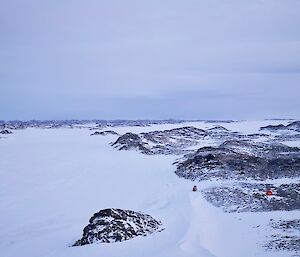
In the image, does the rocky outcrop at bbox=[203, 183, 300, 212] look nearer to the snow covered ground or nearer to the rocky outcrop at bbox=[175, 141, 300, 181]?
the snow covered ground

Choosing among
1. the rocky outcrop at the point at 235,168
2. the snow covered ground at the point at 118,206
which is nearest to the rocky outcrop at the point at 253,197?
the snow covered ground at the point at 118,206

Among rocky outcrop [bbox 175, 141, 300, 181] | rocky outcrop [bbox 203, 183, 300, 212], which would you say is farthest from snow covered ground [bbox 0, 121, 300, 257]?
rocky outcrop [bbox 175, 141, 300, 181]

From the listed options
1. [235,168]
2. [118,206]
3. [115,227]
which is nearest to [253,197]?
[118,206]

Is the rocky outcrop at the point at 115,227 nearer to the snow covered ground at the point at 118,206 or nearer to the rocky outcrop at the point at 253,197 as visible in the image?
the snow covered ground at the point at 118,206

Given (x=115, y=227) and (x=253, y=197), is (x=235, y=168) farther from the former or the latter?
(x=115, y=227)

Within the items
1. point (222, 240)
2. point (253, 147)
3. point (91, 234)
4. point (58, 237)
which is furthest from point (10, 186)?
point (253, 147)
